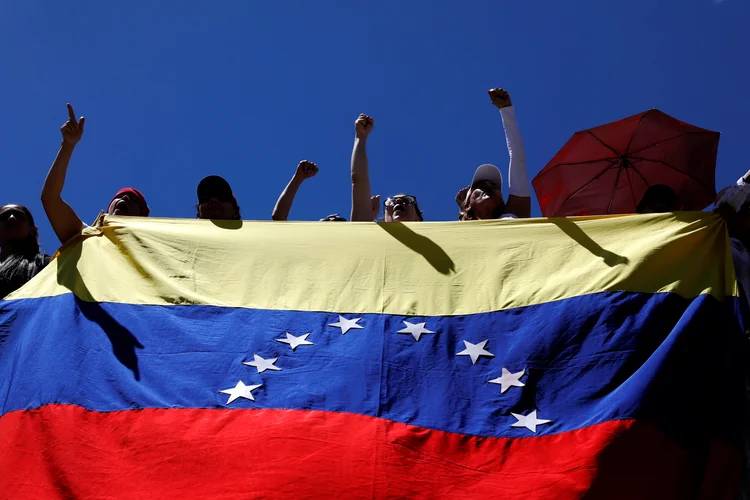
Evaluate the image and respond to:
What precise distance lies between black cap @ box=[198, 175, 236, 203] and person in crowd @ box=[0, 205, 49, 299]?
1.11 metres

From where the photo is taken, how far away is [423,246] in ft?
17.4

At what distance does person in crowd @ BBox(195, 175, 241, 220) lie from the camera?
19.7 feet

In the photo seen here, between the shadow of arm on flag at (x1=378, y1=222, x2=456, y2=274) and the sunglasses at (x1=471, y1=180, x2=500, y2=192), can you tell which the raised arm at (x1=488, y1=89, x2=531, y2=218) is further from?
the shadow of arm on flag at (x1=378, y1=222, x2=456, y2=274)

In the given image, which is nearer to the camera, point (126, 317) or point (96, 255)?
point (126, 317)

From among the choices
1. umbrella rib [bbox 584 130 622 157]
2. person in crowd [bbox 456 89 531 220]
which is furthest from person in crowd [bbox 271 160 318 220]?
umbrella rib [bbox 584 130 622 157]

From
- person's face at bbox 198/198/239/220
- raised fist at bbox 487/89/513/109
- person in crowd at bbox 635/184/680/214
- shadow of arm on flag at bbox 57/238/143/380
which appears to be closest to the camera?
shadow of arm on flag at bbox 57/238/143/380

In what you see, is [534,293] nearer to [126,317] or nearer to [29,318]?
[126,317]

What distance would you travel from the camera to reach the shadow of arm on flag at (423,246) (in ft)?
16.9

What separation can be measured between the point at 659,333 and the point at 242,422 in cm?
206

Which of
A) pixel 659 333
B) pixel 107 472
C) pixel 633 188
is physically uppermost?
pixel 633 188

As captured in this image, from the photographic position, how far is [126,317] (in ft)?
16.7

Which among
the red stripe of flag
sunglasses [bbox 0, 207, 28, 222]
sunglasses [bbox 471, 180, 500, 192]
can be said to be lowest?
the red stripe of flag

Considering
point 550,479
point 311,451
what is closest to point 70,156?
point 311,451

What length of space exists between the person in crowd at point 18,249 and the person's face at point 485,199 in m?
2.86
